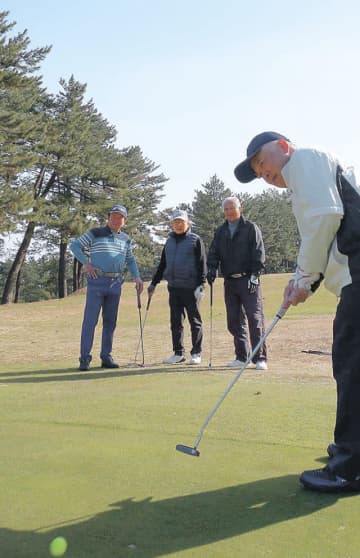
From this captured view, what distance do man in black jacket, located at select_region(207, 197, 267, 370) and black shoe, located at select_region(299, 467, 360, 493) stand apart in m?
4.71

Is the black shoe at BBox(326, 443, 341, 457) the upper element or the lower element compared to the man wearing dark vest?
lower

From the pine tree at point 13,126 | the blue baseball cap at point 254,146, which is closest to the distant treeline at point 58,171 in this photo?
the pine tree at point 13,126

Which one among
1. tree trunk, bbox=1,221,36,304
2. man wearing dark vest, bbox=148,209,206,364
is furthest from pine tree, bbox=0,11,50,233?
man wearing dark vest, bbox=148,209,206,364

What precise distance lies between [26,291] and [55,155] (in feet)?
111

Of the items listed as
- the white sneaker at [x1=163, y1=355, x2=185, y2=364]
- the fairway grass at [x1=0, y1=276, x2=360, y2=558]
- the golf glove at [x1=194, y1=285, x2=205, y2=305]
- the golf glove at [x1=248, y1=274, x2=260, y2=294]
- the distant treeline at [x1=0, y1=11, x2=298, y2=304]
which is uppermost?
the distant treeline at [x1=0, y1=11, x2=298, y2=304]

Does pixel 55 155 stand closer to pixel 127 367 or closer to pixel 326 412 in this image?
pixel 127 367

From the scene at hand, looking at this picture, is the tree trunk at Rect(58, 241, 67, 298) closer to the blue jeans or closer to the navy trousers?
the blue jeans

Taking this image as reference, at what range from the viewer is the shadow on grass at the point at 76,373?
7.28m

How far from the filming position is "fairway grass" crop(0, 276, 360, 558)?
253 cm

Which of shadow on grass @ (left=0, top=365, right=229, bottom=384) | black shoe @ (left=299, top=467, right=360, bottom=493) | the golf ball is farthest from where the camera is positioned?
shadow on grass @ (left=0, top=365, right=229, bottom=384)

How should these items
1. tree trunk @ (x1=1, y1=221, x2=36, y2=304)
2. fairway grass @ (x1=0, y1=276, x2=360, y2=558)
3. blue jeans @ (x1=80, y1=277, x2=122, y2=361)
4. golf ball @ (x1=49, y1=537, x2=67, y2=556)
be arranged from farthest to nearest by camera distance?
tree trunk @ (x1=1, y1=221, x2=36, y2=304)
blue jeans @ (x1=80, y1=277, x2=122, y2=361)
fairway grass @ (x1=0, y1=276, x2=360, y2=558)
golf ball @ (x1=49, y1=537, x2=67, y2=556)

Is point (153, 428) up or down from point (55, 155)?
down

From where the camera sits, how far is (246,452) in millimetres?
3721

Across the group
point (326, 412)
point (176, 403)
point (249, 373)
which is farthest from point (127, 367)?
point (326, 412)
